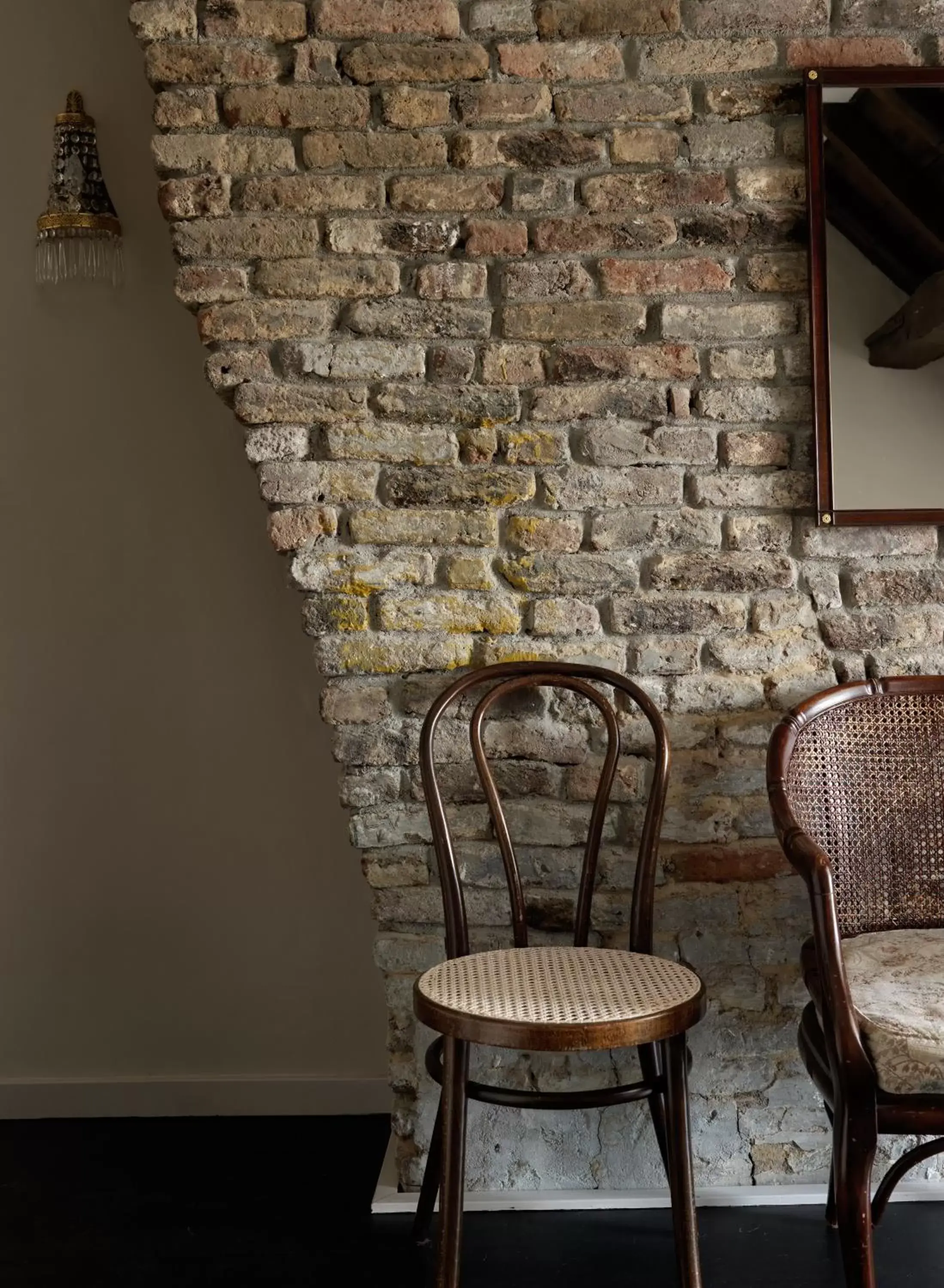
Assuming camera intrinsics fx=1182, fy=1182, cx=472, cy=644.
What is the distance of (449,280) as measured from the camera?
2.22 m

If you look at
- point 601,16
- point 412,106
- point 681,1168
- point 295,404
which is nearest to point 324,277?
point 295,404

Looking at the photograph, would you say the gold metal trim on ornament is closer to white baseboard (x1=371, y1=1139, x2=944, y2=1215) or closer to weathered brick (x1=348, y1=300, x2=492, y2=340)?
weathered brick (x1=348, y1=300, x2=492, y2=340)

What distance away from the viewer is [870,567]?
2.29 m

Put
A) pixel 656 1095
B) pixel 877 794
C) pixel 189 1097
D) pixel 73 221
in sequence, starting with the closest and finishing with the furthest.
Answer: pixel 656 1095 → pixel 877 794 → pixel 73 221 → pixel 189 1097

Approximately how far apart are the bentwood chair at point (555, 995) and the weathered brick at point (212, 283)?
0.84 m

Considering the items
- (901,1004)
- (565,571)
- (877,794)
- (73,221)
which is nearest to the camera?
(901,1004)

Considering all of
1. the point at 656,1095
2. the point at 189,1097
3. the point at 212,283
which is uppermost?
the point at 212,283

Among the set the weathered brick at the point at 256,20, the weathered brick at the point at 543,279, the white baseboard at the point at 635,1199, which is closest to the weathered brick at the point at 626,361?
the weathered brick at the point at 543,279

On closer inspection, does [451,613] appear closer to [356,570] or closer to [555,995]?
[356,570]

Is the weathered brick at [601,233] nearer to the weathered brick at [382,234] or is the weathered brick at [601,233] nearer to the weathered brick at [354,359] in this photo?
the weathered brick at [382,234]

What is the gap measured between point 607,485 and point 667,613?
27cm

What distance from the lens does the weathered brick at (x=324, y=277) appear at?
87.0 inches

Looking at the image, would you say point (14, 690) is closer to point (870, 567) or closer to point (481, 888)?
point (481, 888)

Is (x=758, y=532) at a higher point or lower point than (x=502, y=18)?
lower
